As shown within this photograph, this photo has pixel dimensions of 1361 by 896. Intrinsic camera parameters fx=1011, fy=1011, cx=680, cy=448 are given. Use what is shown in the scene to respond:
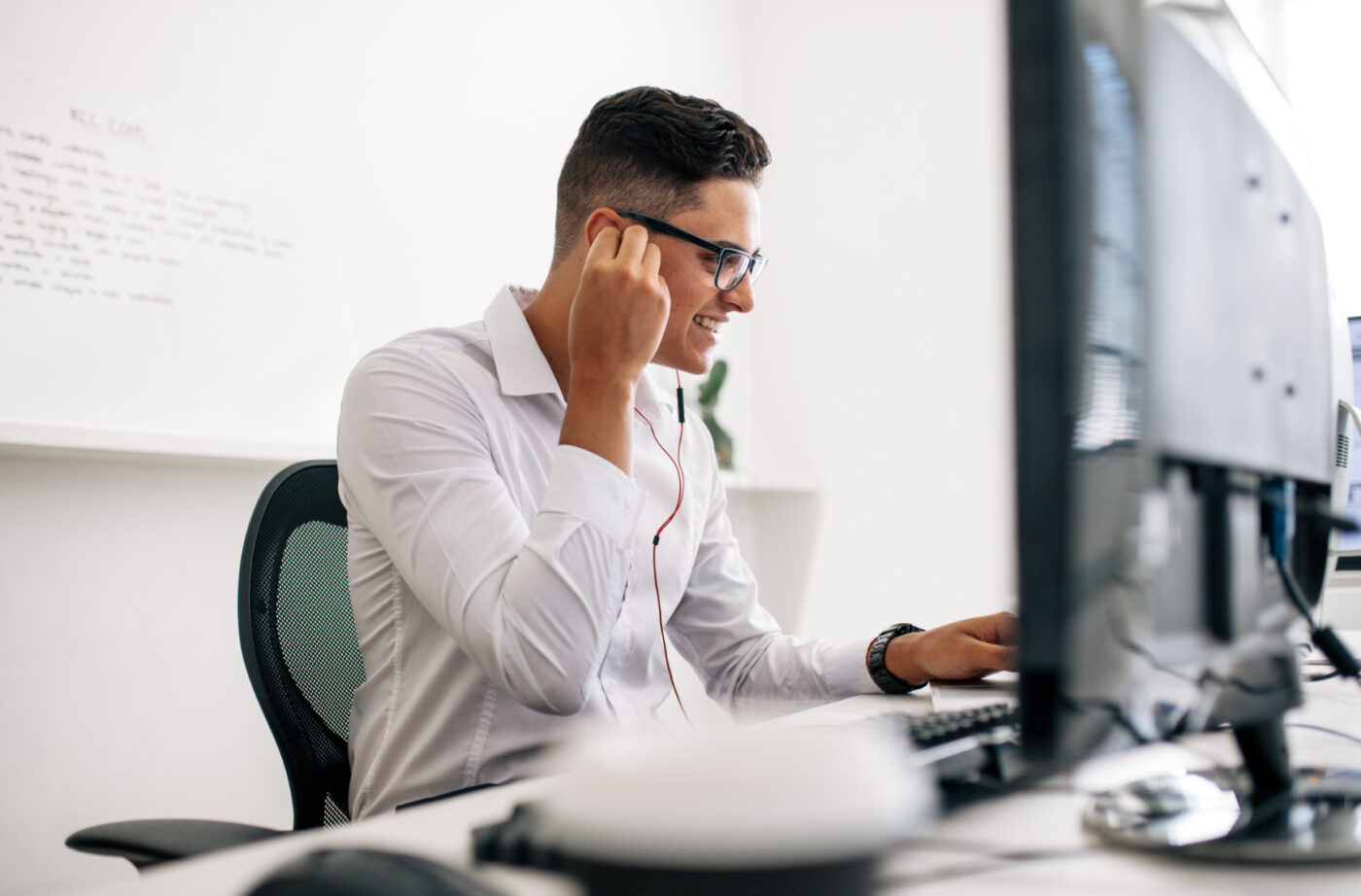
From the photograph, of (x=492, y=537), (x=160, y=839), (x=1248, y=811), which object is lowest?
(x=160, y=839)

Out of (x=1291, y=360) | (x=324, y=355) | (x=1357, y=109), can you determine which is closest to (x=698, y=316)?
(x=1291, y=360)

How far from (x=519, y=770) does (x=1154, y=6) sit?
2.74 feet

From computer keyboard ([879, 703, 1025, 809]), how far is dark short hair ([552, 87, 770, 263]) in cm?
76

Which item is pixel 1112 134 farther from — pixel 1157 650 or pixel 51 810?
pixel 51 810

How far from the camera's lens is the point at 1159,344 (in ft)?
1.38

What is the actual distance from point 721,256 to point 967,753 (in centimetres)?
77

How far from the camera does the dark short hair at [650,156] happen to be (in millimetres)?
1244

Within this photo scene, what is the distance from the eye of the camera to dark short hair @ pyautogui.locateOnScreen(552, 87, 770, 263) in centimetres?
124

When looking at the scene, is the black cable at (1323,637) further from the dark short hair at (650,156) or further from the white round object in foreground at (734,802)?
the dark short hair at (650,156)

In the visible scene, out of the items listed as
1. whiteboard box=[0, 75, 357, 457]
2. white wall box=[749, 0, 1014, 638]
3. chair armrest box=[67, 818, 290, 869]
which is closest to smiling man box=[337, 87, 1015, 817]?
chair armrest box=[67, 818, 290, 869]

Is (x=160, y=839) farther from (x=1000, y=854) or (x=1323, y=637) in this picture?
(x=1323, y=637)

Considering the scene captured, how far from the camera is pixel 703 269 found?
1.24 m

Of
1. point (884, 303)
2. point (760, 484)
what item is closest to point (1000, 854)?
point (760, 484)

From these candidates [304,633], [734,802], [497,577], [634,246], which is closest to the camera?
[734,802]
